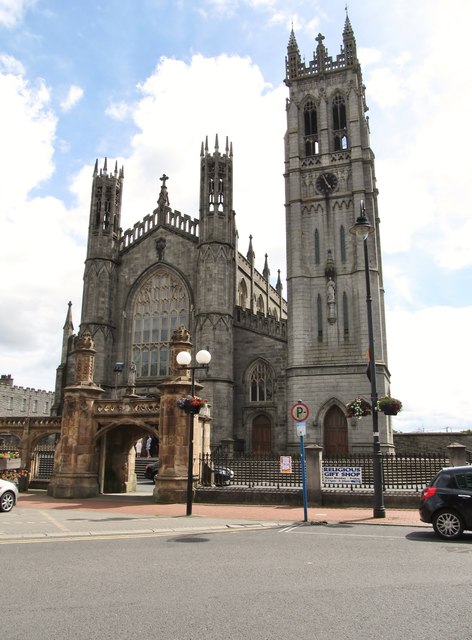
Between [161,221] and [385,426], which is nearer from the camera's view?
[385,426]

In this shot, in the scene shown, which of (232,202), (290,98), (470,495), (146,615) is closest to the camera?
(146,615)

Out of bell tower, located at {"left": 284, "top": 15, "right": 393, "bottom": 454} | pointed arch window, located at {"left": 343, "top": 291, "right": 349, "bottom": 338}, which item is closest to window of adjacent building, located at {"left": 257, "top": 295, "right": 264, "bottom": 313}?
bell tower, located at {"left": 284, "top": 15, "right": 393, "bottom": 454}

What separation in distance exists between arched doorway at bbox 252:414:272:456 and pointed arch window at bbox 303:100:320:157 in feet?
65.5

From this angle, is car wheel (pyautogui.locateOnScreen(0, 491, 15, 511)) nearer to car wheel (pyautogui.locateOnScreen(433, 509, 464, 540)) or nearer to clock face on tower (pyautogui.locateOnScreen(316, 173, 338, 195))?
car wheel (pyautogui.locateOnScreen(433, 509, 464, 540))

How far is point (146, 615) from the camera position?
5.52 m

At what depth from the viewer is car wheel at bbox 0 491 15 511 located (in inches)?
597

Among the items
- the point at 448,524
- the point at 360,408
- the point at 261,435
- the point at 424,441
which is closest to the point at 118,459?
the point at 360,408

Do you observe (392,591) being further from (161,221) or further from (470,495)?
(161,221)

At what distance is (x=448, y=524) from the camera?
1073 centimetres

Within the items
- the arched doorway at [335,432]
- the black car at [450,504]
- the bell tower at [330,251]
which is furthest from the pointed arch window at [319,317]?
the black car at [450,504]

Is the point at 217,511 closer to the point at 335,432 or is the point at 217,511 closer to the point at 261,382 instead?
the point at 335,432

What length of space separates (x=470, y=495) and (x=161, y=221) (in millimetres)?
34135

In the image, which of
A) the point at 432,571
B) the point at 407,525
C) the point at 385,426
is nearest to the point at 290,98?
the point at 385,426

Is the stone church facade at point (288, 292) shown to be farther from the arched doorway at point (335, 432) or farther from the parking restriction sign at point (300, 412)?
the parking restriction sign at point (300, 412)
